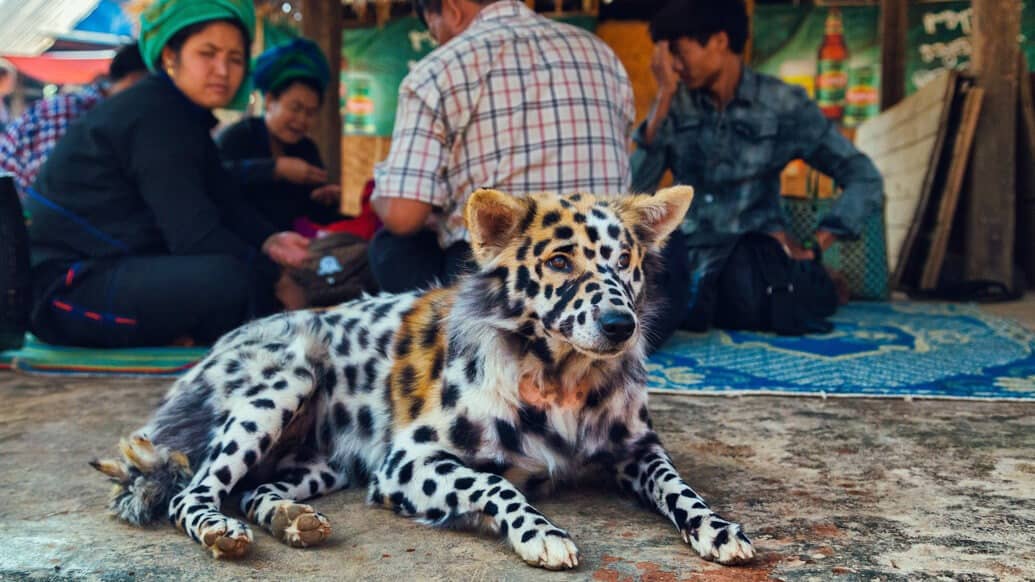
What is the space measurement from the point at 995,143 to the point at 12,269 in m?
6.98

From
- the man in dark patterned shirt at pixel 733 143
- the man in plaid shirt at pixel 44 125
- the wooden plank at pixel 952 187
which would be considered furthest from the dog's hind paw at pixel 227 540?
the wooden plank at pixel 952 187

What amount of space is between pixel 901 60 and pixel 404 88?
25.8ft

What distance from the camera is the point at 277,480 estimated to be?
107 inches

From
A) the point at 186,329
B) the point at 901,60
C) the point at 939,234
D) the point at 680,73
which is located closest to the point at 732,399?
the point at 680,73

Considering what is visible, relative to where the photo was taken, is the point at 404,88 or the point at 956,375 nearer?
the point at 404,88

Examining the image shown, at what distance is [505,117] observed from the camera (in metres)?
4.05

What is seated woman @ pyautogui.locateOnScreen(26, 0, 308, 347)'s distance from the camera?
4836mm

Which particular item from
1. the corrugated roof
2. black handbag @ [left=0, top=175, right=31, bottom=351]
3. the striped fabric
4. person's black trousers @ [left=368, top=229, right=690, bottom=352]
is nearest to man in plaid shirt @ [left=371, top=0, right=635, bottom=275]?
person's black trousers @ [left=368, top=229, right=690, bottom=352]

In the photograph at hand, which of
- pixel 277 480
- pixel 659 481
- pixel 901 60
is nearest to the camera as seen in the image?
pixel 659 481

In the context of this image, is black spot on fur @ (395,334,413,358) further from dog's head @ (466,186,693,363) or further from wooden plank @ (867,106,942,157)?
wooden plank @ (867,106,942,157)

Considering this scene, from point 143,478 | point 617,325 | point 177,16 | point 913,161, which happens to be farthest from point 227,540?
point 913,161

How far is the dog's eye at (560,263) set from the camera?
2.46 m

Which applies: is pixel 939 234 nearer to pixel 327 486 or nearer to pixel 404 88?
pixel 404 88

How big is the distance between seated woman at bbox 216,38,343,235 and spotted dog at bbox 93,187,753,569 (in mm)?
3672
